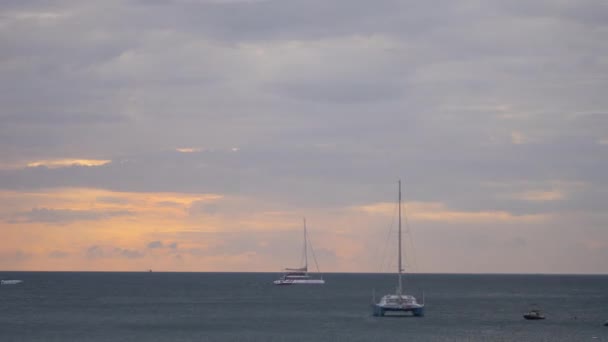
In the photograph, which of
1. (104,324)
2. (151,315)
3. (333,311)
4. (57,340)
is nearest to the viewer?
(57,340)

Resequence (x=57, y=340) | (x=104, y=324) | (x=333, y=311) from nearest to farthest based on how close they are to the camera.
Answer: (x=57, y=340), (x=104, y=324), (x=333, y=311)

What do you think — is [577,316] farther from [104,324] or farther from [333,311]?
[104,324]

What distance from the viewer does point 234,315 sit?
521 ft

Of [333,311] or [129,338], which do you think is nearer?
[129,338]

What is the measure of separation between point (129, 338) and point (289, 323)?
32970 millimetres

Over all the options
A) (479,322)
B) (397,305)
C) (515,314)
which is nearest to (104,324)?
(397,305)

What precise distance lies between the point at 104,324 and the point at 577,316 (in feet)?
275

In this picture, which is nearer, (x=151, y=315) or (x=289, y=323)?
(x=289, y=323)

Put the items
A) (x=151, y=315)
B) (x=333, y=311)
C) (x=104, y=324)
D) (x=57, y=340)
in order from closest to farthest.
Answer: (x=57, y=340)
(x=104, y=324)
(x=151, y=315)
(x=333, y=311)

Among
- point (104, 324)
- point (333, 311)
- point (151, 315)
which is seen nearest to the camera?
point (104, 324)

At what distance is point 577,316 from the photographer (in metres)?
162

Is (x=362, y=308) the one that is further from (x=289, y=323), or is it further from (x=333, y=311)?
(x=289, y=323)

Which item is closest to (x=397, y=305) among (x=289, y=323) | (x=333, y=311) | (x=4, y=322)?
(x=289, y=323)

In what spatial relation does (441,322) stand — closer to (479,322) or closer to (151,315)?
(479,322)
